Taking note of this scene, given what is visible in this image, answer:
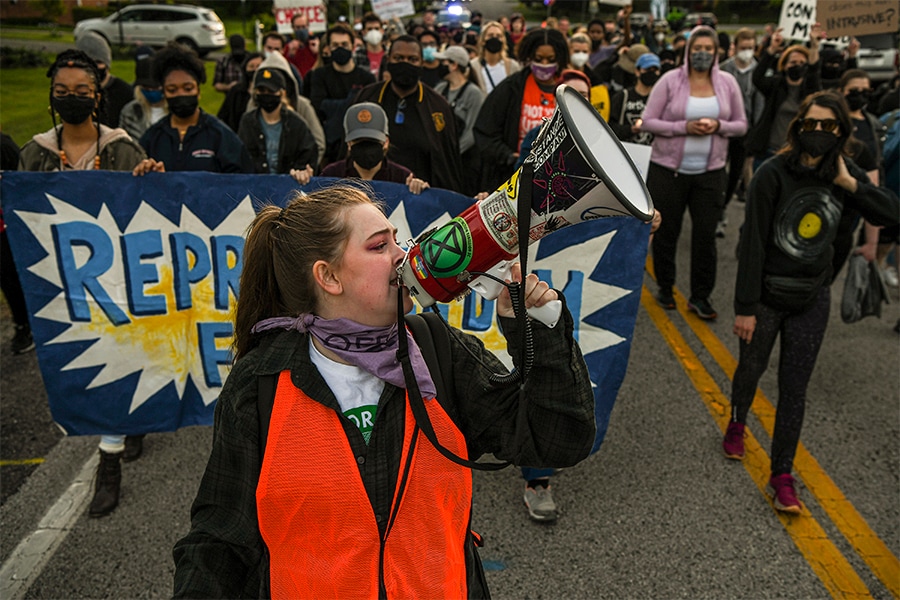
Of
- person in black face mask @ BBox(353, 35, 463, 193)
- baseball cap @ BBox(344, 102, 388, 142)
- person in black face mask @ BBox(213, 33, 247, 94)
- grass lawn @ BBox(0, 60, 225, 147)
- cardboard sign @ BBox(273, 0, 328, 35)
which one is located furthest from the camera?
cardboard sign @ BBox(273, 0, 328, 35)

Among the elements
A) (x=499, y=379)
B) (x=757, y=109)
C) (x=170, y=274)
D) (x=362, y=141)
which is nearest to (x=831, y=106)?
(x=362, y=141)

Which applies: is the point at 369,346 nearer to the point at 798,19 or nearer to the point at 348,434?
the point at 348,434

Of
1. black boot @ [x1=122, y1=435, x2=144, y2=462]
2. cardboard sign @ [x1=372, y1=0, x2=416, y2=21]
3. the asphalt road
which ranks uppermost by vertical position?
cardboard sign @ [x1=372, y1=0, x2=416, y2=21]

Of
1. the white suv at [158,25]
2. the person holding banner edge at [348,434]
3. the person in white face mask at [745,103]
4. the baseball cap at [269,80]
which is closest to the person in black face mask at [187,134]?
the baseball cap at [269,80]

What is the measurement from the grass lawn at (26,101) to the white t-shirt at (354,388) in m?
8.55

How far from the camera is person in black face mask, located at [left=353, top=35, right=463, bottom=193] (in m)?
4.79

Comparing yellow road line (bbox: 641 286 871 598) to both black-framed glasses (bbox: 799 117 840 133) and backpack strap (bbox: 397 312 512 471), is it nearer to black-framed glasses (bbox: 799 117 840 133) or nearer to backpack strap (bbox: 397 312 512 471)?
black-framed glasses (bbox: 799 117 840 133)

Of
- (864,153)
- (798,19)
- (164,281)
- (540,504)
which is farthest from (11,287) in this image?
(798,19)

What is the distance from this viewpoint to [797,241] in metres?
3.38

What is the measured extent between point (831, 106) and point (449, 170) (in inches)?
91.5

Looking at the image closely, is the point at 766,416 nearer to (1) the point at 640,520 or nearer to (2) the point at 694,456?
(2) the point at 694,456

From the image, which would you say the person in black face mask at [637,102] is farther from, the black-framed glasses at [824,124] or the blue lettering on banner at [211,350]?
the blue lettering on banner at [211,350]

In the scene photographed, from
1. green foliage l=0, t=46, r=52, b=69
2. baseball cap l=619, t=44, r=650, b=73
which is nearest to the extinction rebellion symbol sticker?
baseball cap l=619, t=44, r=650, b=73

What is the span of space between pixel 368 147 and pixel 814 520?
2.83 m
